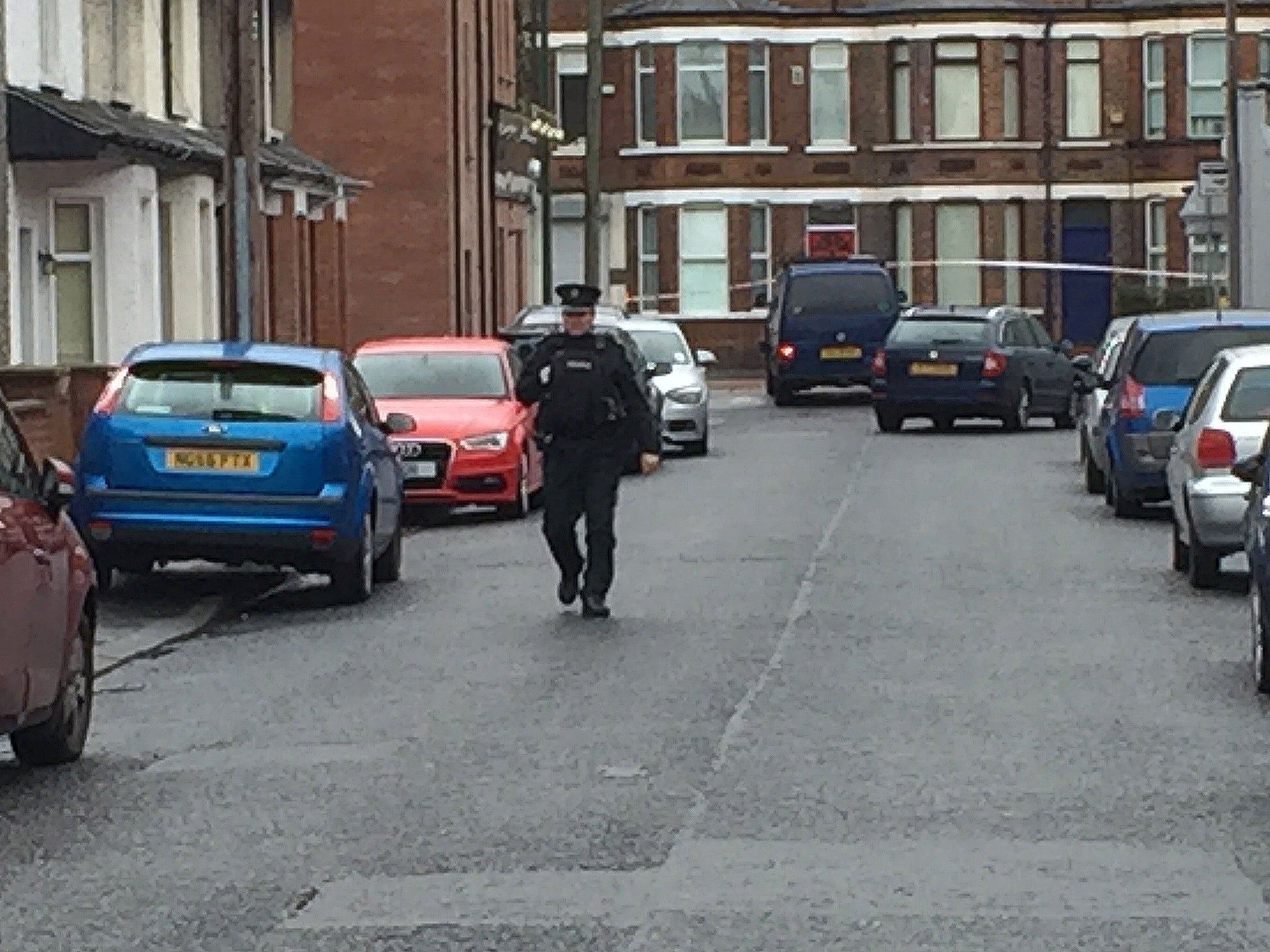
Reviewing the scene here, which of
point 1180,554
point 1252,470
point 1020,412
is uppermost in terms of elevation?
point 1252,470

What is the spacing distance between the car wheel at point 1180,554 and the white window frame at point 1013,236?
52.5 metres

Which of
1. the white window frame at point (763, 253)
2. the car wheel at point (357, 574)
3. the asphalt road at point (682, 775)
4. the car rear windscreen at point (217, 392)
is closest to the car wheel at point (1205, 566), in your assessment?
the asphalt road at point (682, 775)

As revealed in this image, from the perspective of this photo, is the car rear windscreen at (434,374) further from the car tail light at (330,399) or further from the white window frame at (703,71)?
the white window frame at (703,71)

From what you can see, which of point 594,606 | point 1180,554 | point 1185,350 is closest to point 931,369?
point 1185,350

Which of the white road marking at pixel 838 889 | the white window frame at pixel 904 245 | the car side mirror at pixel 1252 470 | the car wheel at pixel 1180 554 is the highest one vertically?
the white window frame at pixel 904 245

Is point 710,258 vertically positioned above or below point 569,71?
below

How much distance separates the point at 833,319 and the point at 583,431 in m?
36.1

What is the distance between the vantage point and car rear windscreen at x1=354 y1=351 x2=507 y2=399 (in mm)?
30656

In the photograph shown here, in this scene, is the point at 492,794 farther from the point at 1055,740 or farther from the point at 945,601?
the point at 945,601

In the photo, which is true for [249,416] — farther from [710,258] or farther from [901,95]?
[901,95]

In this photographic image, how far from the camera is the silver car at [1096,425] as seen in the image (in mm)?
30828

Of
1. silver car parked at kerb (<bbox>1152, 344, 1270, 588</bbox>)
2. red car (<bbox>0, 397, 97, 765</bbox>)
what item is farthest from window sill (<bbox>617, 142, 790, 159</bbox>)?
red car (<bbox>0, 397, 97, 765</bbox>)

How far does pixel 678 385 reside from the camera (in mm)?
41469

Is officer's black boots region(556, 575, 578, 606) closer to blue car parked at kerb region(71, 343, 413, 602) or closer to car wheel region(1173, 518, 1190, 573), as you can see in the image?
blue car parked at kerb region(71, 343, 413, 602)
